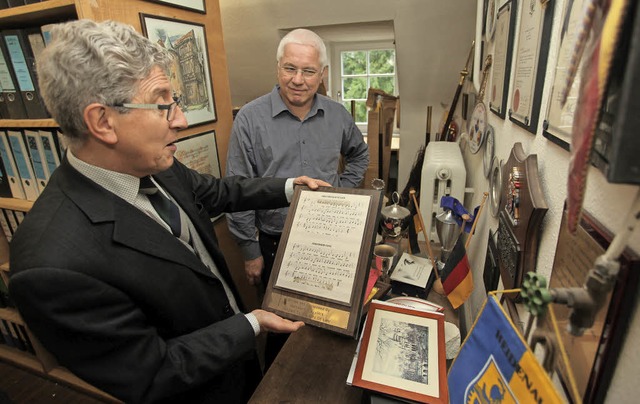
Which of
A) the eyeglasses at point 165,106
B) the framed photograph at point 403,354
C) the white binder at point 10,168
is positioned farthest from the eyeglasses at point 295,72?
the white binder at point 10,168

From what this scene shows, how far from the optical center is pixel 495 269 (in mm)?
952

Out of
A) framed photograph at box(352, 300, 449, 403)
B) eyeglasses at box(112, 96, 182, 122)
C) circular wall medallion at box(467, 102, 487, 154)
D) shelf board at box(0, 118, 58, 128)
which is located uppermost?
eyeglasses at box(112, 96, 182, 122)

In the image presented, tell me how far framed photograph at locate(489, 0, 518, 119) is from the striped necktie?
1.11 meters

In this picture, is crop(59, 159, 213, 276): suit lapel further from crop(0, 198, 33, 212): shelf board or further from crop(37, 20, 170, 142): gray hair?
crop(0, 198, 33, 212): shelf board

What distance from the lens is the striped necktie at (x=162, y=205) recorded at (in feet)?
3.16

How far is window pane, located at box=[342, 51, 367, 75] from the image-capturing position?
416 centimetres

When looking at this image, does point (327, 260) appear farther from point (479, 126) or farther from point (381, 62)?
point (381, 62)

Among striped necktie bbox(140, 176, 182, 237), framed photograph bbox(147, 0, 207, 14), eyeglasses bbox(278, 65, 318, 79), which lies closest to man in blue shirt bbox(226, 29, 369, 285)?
eyeglasses bbox(278, 65, 318, 79)

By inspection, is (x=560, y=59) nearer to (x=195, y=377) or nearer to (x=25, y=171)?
(x=195, y=377)

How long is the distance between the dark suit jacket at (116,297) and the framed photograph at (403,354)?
323mm

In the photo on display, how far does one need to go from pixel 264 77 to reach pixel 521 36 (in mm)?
2777

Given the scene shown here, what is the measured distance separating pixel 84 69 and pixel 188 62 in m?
0.90

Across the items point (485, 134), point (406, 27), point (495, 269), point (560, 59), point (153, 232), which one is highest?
point (406, 27)

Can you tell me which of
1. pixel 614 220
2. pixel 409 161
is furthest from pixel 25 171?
pixel 409 161
